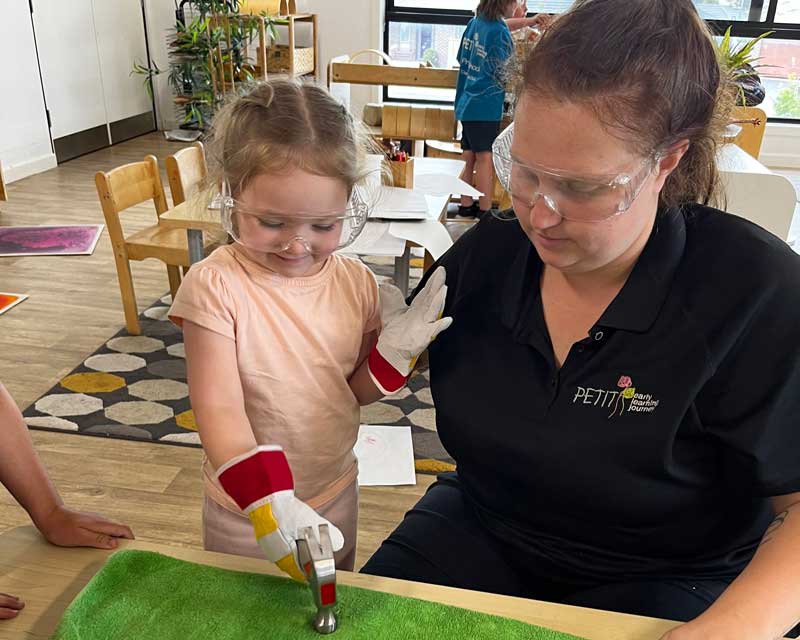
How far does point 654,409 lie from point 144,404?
6.60 ft

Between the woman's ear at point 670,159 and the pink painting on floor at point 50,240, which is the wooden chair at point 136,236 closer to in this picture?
the pink painting on floor at point 50,240

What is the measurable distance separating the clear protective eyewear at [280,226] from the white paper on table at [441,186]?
5.78 feet

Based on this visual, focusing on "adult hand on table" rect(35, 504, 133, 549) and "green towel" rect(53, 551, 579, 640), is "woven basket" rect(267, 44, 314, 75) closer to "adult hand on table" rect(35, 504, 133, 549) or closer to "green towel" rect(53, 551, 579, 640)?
"adult hand on table" rect(35, 504, 133, 549)

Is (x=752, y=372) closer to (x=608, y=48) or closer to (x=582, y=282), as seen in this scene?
(x=582, y=282)

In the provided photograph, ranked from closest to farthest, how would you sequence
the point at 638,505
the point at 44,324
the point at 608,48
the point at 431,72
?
the point at 608,48 < the point at 638,505 < the point at 44,324 < the point at 431,72

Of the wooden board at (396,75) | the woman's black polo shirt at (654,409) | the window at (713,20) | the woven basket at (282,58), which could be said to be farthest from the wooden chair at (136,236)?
the window at (713,20)

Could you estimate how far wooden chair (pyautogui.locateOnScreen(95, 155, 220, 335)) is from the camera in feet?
8.71

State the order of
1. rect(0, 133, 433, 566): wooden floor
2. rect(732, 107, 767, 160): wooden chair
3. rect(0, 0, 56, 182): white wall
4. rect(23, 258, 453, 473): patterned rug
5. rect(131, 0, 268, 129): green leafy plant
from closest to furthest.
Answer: rect(0, 133, 433, 566): wooden floor
rect(23, 258, 453, 473): patterned rug
rect(732, 107, 767, 160): wooden chair
rect(0, 0, 56, 182): white wall
rect(131, 0, 268, 129): green leafy plant

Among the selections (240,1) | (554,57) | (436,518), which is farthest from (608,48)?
(240,1)

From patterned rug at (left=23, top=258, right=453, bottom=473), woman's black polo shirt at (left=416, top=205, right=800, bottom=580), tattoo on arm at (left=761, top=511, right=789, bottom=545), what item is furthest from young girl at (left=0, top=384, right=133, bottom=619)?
patterned rug at (left=23, top=258, right=453, bottom=473)

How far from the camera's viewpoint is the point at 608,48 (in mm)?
783

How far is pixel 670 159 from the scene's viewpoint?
821 millimetres

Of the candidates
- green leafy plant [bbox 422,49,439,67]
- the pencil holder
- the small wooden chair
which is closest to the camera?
the pencil holder

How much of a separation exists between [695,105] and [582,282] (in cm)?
27
